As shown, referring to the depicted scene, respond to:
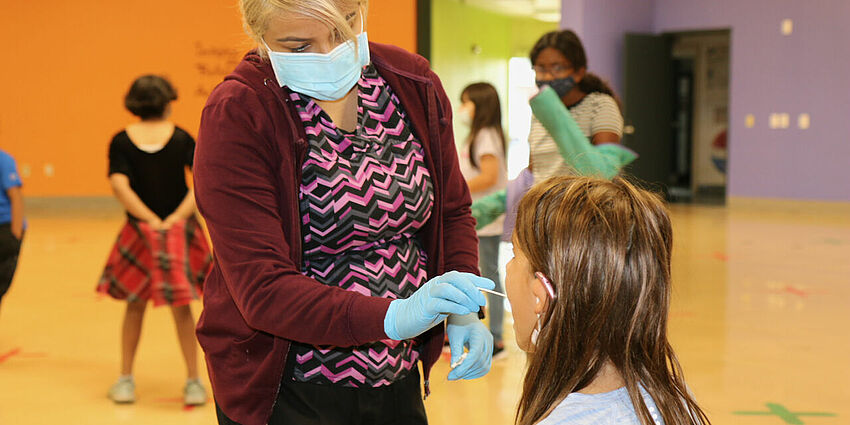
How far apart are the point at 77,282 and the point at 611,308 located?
17.3 ft

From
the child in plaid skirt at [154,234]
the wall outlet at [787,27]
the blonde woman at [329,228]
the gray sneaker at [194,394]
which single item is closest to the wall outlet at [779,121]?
the wall outlet at [787,27]

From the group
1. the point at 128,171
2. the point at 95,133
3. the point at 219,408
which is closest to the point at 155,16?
the point at 95,133

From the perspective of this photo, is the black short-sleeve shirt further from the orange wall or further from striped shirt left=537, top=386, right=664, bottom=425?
the orange wall

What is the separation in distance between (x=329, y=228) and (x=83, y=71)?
10.4 metres

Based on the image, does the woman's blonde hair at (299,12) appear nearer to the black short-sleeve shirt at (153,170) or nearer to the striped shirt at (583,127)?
the striped shirt at (583,127)

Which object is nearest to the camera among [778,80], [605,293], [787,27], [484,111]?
[605,293]

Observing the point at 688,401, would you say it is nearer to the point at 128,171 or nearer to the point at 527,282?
the point at 527,282

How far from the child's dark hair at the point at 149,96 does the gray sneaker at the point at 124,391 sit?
3.53 feet

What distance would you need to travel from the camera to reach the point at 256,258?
3.74ft

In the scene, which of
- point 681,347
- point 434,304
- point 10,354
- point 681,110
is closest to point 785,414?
point 681,347

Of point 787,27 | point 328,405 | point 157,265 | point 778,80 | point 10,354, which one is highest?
point 787,27

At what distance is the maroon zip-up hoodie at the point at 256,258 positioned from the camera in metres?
1.13

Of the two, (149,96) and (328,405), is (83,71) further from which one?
(328,405)

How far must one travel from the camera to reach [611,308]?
1.05m
